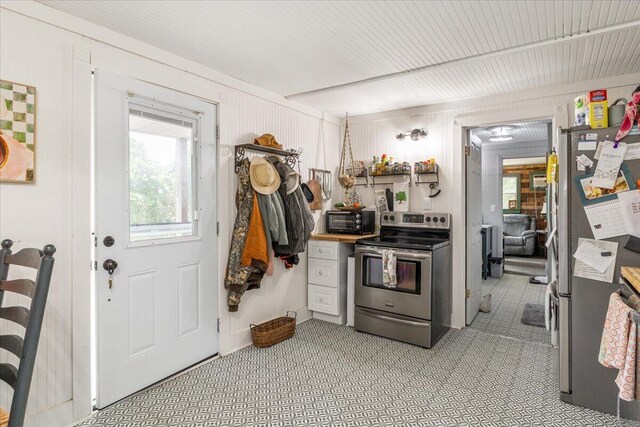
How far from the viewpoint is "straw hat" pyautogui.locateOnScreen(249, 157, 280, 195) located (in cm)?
297

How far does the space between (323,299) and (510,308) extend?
241cm

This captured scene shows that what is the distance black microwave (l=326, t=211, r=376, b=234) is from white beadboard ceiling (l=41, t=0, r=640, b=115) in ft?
4.36


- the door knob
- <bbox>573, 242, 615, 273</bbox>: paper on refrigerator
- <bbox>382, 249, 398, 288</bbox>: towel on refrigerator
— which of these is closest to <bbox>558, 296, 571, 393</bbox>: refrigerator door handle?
<bbox>573, 242, 615, 273</bbox>: paper on refrigerator

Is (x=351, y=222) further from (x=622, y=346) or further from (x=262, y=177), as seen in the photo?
(x=622, y=346)

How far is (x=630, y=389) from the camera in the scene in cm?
152

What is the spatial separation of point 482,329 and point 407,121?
2.38 metres

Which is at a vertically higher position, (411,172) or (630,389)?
(411,172)

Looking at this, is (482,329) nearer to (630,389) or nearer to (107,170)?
(630,389)

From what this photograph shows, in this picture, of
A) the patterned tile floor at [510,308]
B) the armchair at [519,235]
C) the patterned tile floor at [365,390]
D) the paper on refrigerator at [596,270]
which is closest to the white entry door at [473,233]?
the patterned tile floor at [510,308]

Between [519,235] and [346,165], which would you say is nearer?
[346,165]

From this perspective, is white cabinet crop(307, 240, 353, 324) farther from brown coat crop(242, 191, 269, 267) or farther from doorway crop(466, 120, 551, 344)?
doorway crop(466, 120, 551, 344)

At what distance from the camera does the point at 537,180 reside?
8281 millimetres

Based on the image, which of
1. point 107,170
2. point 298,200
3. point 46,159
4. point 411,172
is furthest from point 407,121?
point 46,159

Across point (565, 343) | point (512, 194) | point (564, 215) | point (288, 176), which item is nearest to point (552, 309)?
point (565, 343)
